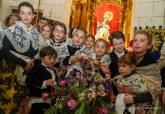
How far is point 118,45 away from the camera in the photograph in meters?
3.78

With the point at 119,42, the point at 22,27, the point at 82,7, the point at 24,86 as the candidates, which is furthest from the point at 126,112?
the point at 82,7

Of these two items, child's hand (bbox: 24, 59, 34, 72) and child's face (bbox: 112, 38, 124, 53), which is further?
child's face (bbox: 112, 38, 124, 53)

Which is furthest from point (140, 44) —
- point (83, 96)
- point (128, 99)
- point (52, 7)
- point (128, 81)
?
point (52, 7)

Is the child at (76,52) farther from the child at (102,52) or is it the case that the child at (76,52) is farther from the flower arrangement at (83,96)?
the flower arrangement at (83,96)

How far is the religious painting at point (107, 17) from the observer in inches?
346

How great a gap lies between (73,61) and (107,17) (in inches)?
211

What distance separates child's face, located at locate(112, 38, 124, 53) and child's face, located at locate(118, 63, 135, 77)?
436mm

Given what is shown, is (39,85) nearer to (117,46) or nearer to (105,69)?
(105,69)

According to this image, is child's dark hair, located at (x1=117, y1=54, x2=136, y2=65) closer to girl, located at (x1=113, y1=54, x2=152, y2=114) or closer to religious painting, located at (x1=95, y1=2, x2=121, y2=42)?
girl, located at (x1=113, y1=54, x2=152, y2=114)

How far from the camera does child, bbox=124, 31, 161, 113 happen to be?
3.19 m

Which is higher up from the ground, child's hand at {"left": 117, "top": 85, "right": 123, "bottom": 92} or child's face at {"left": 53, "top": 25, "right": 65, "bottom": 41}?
child's face at {"left": 53, "top": 25, "right": 65, "bottom": 41}

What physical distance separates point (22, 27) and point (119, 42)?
0.94 metres

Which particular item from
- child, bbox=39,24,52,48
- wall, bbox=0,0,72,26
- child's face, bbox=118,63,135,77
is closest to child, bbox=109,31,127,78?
child's face, bbox=118,63,135,77

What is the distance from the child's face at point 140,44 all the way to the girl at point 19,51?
960mm
